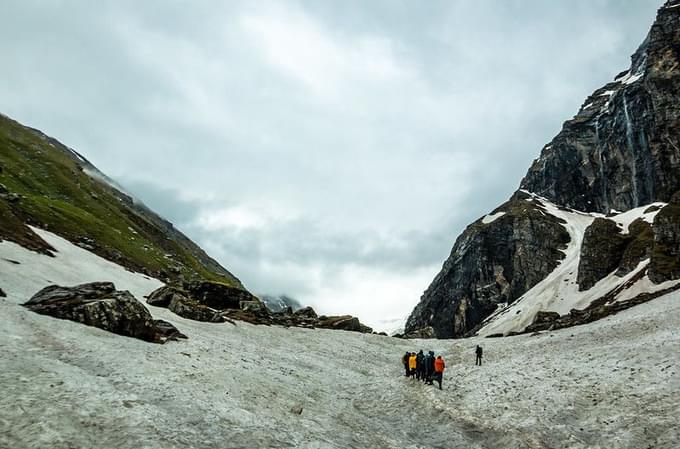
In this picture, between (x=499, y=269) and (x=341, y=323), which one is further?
(x=499, y=269)

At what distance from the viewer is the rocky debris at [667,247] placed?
85.8 m

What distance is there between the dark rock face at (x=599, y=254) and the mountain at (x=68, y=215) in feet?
313

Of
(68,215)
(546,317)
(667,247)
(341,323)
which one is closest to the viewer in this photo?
(341,323)

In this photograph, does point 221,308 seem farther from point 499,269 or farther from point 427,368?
point 499,269

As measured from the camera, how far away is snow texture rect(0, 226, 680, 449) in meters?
17.1

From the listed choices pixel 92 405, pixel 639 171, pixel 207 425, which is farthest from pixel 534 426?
pixel 639 171

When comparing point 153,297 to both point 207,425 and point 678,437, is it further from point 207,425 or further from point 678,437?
point 678,437

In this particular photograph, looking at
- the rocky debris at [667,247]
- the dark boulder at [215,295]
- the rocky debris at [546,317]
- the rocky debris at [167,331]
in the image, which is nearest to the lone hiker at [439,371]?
the rocky debris at [167,331]

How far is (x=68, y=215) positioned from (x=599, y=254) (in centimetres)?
13183

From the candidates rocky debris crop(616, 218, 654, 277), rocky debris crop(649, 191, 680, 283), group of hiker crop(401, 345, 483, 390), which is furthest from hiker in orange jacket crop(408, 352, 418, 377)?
rocky debris crop(616, 218, 654, 277)

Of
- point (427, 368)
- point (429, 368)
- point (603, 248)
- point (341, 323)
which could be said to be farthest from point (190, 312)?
point (603, 248)

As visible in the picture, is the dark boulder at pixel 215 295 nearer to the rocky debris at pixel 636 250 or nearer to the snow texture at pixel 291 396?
the snow texture at pixel 291 396

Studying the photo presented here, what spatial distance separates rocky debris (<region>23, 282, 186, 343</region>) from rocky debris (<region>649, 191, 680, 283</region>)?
8773 centimetres

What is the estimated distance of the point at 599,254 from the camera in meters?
128
